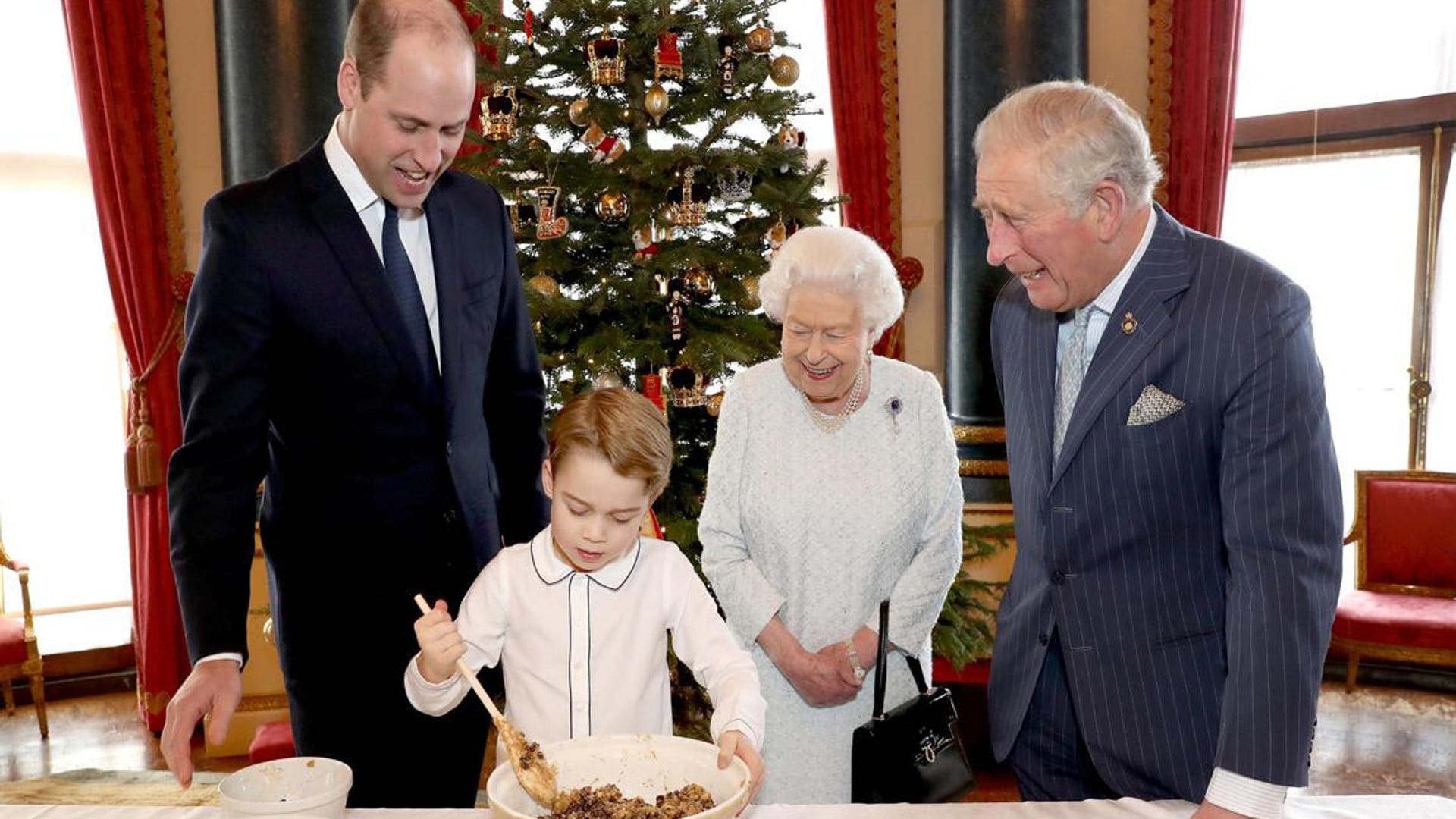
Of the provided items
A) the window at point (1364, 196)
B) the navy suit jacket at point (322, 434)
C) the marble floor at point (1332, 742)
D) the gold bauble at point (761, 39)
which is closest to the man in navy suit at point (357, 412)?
the navy suit jacket at point (322, 434)

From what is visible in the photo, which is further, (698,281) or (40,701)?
(40,701)

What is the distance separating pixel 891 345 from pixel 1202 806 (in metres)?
3.88

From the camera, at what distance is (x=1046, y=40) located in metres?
5.02

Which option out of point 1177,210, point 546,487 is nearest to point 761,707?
point 546,487

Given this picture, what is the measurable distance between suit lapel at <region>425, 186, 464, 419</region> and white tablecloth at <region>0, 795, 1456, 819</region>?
2.22ft

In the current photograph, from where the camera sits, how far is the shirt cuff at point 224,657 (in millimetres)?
1690

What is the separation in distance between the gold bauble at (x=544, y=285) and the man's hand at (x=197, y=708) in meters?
1.97

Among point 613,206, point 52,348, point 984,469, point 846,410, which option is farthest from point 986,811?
point 52,348

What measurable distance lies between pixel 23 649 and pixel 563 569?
4111 mm

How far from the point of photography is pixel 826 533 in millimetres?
2379

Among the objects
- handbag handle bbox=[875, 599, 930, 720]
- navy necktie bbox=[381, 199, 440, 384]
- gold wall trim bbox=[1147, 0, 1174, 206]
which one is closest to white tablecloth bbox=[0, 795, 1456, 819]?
handbag handle bbox=[875, 599, 930, 720]

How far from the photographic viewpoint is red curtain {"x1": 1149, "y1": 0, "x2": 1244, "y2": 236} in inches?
209

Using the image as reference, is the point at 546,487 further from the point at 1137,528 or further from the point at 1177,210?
the point at 1177,210

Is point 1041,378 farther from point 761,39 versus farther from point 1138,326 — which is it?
point 761,39
